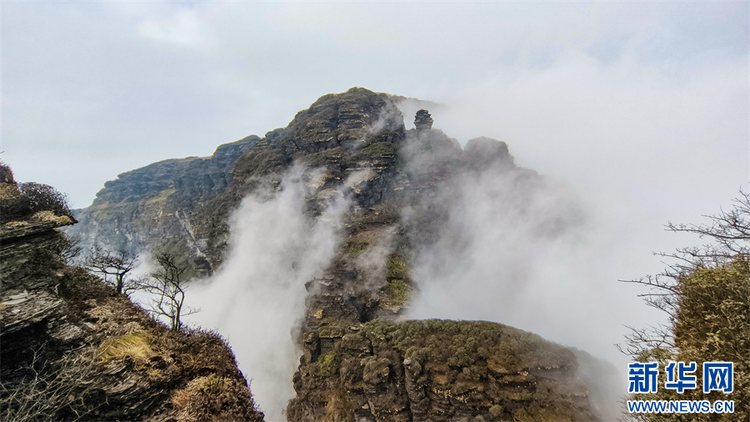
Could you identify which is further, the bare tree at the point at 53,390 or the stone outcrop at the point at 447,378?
the stone outcrop at the point at 447,378

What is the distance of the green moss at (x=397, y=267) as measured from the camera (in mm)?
49156

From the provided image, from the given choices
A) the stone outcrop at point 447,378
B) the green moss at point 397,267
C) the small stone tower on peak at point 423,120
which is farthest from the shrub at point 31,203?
the small stone tower on peak at point 423,120

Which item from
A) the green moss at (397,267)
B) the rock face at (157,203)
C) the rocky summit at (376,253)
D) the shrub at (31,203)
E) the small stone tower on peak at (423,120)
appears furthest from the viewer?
the rock face at (157,203)

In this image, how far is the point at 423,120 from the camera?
3046 inches

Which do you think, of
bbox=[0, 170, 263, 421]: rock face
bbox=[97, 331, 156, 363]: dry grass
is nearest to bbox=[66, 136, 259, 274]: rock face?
bbox=[0, 170, 263, 421]: rock face

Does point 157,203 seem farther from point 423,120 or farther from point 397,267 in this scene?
point 397,267

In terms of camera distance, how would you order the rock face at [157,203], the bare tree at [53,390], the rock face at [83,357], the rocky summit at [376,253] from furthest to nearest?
the rock face at [157,203]
the rocky summit at [376,253]
the rock face at [83,357]
the bare tree at [53,390]

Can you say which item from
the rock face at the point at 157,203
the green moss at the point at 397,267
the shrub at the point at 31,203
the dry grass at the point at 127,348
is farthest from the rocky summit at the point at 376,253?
the shrub at the point at 31,203

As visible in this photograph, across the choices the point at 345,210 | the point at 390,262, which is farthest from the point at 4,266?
the point at 345,210

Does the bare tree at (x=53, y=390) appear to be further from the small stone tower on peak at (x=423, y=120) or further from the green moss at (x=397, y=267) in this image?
the small stone tower on peak at (x=423, y=120)

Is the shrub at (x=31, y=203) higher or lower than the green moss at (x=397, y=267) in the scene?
higher

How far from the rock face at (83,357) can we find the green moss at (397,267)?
1487 inches

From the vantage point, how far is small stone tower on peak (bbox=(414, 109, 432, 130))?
77.0m

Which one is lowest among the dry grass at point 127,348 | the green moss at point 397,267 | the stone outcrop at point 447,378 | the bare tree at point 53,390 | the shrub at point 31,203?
the stone outcrop at point 447,378
